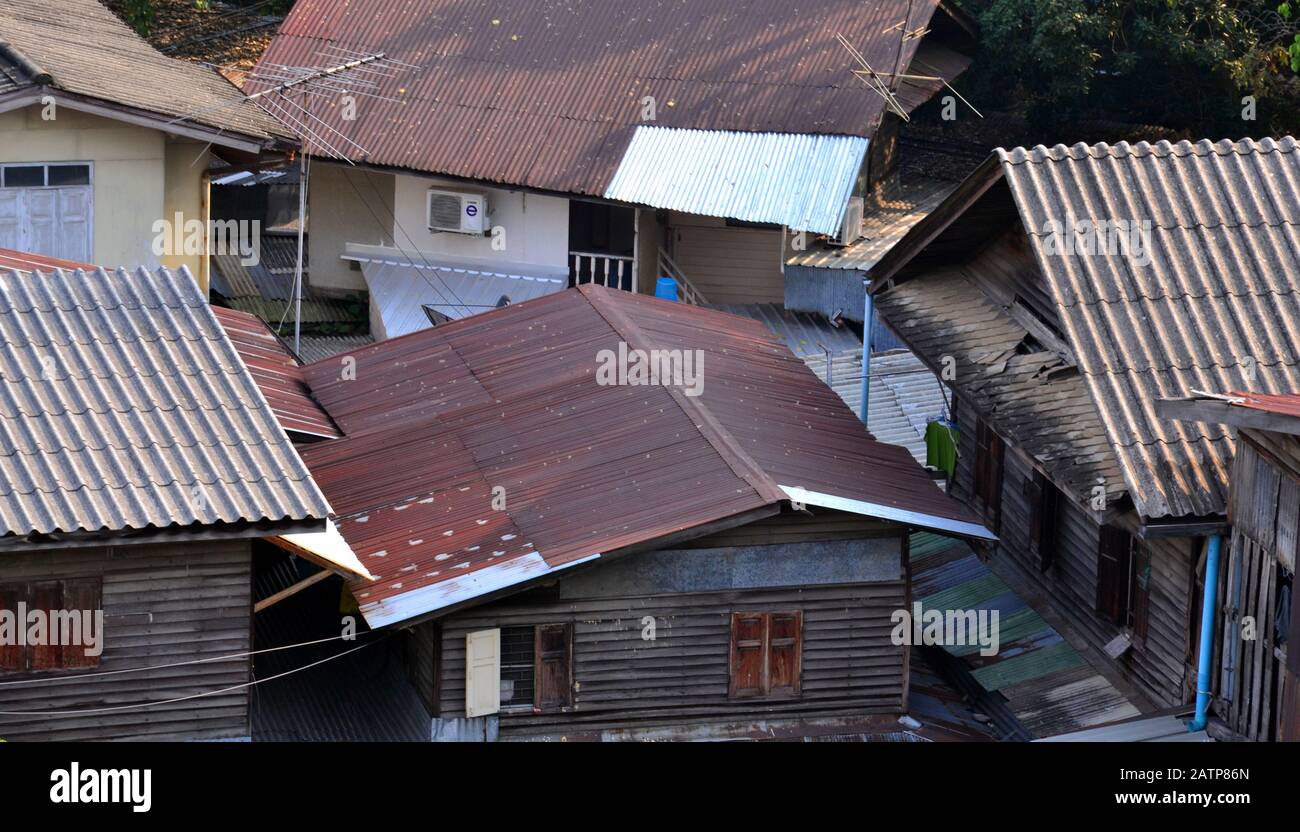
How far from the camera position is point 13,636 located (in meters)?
15.8

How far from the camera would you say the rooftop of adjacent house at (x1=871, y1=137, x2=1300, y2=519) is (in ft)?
52.7

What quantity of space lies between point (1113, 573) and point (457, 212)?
58.3ft

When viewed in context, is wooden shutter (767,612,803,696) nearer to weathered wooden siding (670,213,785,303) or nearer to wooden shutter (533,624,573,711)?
wooden shutter (533,624,573,711)

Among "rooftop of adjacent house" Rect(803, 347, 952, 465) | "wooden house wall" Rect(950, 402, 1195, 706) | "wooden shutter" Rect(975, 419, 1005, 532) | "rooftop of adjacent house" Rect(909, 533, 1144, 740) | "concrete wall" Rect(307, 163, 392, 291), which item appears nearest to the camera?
"wooden house wall" Rect(950, 402, 1195, 706)

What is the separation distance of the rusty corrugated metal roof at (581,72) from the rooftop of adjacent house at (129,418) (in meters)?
14.6

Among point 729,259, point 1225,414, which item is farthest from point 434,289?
point 1225,414

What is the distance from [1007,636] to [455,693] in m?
6.55

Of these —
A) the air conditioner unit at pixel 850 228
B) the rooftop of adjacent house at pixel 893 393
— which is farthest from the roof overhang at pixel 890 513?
the air conditioner unit at pixel 850 228

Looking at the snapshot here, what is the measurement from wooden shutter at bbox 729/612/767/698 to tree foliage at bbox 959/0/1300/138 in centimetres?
1888

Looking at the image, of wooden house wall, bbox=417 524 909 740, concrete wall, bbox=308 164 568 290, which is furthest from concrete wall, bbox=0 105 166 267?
wooden house wall, bbox=417 524 909 740

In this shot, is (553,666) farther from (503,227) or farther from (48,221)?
(503,227)

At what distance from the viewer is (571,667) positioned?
59.7ft

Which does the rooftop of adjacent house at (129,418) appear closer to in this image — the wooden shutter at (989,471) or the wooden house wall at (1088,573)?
the wooden house wall at (1088,573)

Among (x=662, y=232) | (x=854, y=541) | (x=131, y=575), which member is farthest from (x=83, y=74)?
(x=854, y=541)
